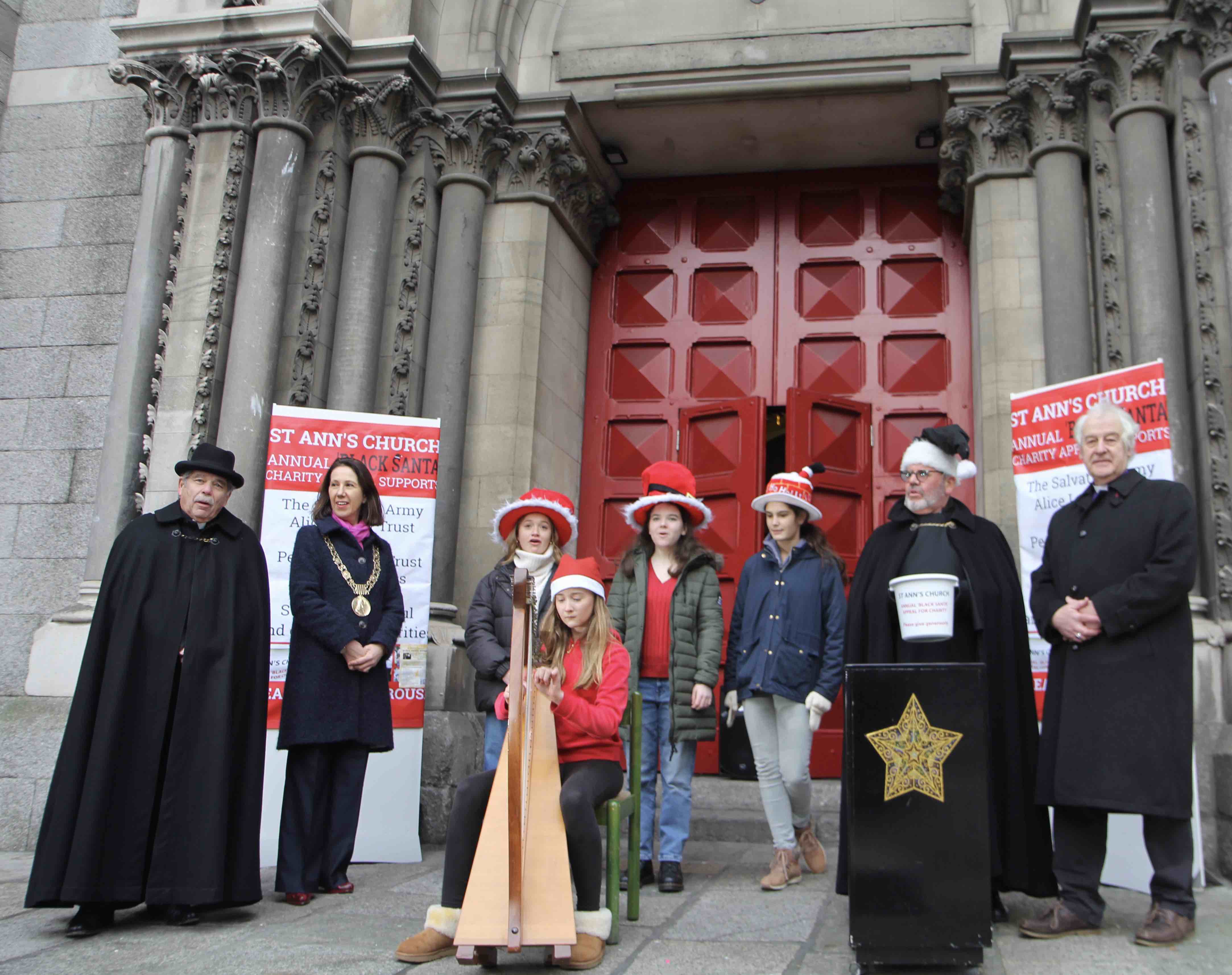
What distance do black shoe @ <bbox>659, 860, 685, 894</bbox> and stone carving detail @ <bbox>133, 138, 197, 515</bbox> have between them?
436cm

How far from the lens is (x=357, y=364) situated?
7.63m

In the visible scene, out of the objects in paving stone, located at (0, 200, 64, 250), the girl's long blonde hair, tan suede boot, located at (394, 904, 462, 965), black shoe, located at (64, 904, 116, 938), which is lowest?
black shoe, located at (64, 904, 116, 938)

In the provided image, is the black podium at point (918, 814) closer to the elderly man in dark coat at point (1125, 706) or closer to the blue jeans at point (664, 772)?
the elderly man in dark coat at point (1125, 706)

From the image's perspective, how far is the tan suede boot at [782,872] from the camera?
5.10m

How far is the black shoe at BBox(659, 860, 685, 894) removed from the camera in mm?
5125

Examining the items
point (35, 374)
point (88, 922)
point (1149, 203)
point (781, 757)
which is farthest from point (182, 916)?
point (1149, 203)

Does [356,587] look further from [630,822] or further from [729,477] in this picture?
[729,477]

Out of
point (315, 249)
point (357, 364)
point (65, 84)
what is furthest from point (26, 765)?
point (65, 84)

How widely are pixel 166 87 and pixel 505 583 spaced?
5.07 meters

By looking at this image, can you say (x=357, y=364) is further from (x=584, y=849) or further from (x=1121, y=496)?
(x=1121, y=496)

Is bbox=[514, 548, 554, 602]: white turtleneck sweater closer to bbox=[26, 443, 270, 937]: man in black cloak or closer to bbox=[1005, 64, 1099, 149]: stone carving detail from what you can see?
bbox=[26, 443, 270, 937]: man in black cloak

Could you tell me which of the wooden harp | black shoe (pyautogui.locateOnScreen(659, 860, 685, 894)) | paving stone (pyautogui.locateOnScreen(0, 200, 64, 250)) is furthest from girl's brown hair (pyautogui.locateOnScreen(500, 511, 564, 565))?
paving stone (pyautogui.locateOnScreen(0, 200, 64, 250))

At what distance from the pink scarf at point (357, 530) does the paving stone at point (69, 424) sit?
3.55 metres

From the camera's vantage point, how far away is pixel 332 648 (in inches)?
198
